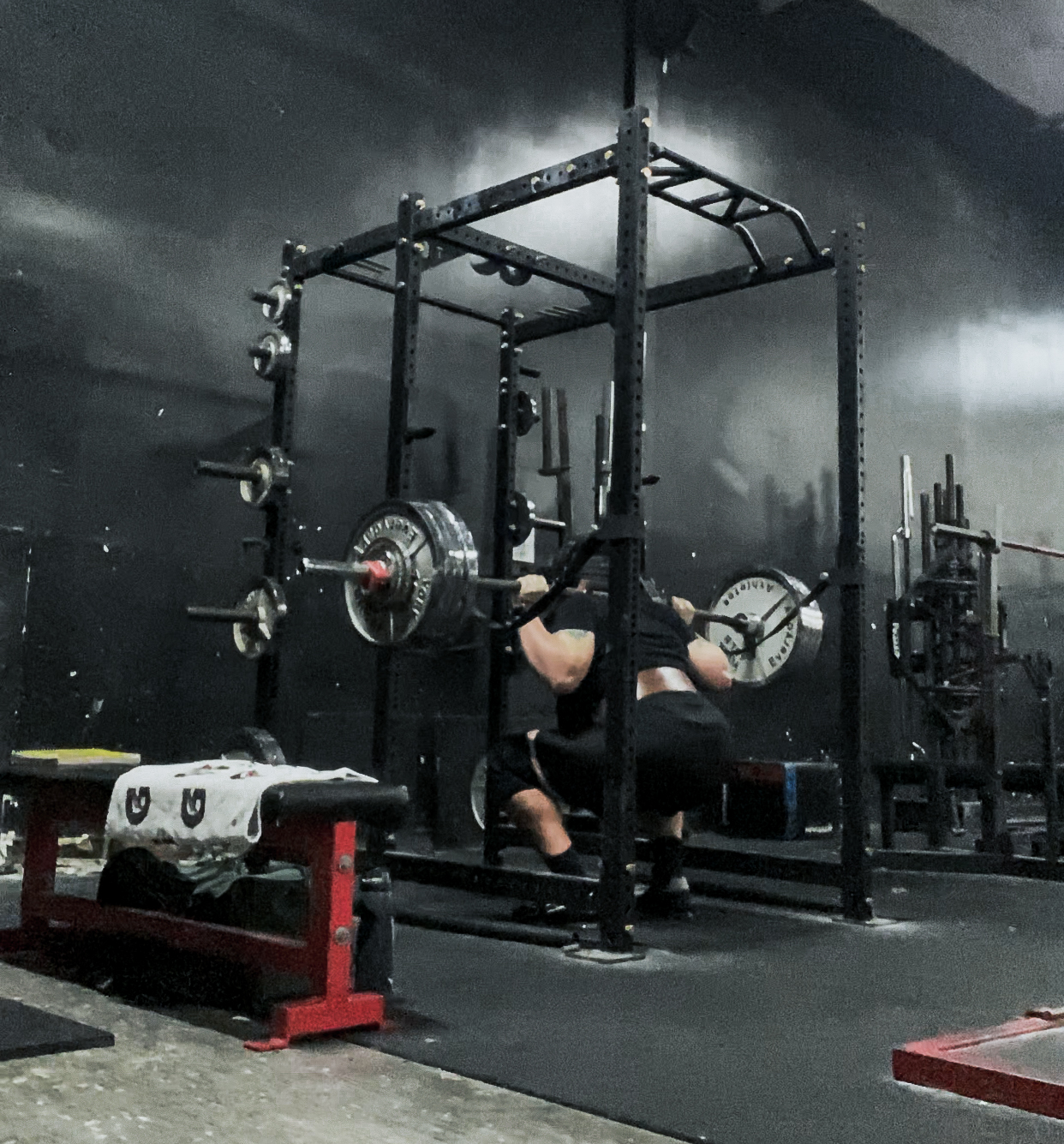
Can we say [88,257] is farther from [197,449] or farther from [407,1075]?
[407,1075]

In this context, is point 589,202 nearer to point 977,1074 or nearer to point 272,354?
point 272,354

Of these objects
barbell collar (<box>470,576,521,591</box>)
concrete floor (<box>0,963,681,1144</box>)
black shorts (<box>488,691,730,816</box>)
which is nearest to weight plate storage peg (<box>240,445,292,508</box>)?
barbell collar (<box>470,576,521,591</box>)

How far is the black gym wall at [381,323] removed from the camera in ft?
14.3

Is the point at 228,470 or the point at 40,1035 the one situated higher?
the point at 228,470

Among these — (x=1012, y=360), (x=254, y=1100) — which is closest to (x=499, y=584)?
(x=254, y=1100)

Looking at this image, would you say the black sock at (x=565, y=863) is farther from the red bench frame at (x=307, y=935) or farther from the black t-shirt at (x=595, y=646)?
the red bench frame at (x=307, y=935)

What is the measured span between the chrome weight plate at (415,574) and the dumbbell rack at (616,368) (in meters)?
0.16

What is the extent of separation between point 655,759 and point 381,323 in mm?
2615

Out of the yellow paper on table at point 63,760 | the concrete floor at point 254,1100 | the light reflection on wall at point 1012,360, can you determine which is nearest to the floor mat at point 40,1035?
the concrete floor at point 254,1100

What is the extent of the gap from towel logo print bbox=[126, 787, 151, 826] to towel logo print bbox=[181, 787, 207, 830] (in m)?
0.12

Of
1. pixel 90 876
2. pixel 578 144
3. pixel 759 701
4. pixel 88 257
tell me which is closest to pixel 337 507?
pixel 88 257

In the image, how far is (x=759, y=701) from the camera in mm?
7004

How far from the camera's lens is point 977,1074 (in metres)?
1.99

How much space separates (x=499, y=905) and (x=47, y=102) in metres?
3.13
